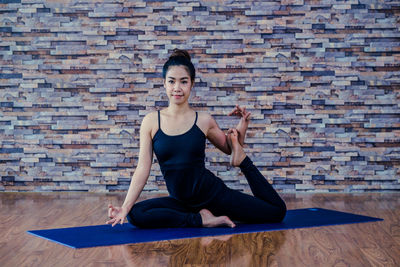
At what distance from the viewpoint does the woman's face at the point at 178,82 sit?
261 centimetres

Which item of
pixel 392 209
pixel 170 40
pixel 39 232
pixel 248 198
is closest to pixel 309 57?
pixel 170 40

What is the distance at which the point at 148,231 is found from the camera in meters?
2.47

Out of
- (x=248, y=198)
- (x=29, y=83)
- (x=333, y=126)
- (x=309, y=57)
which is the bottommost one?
(x=248, y=198)

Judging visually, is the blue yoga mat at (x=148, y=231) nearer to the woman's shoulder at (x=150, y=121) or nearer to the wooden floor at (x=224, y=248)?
the wooden floor at (x=224, y=248)

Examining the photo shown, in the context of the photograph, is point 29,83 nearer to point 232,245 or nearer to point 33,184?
point 33,184

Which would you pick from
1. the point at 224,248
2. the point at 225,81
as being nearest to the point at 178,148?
the point at 224,248

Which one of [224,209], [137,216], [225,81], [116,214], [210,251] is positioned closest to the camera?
[210,251]

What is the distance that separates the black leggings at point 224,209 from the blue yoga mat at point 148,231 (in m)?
0.05

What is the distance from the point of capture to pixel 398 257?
196 centimetres

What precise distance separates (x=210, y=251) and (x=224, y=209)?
0.60 m

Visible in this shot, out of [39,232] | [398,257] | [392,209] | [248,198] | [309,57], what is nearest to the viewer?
[398,257]

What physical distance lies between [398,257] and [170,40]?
8.43 feet

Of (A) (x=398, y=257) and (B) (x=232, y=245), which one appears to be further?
(B) (x=232, y=245)

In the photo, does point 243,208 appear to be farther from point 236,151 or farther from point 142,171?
point 142,171
